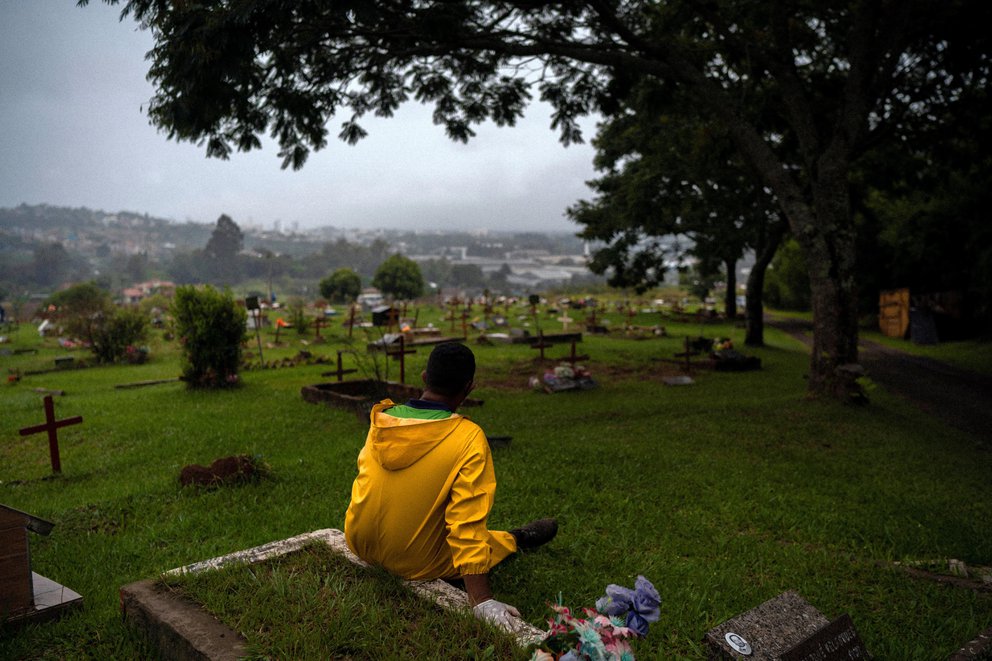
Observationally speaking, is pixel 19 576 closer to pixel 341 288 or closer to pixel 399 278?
pixel 341 288

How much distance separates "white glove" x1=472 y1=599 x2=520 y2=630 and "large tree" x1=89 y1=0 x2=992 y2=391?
685 cm

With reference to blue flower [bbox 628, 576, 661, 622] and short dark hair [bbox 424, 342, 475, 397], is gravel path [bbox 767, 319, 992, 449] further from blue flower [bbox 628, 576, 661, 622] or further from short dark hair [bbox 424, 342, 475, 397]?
blue flower [bbox 628, 576, 661, 622]

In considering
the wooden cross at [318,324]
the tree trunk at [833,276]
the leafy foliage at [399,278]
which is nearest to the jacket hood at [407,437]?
the tree trunk at [833,276]

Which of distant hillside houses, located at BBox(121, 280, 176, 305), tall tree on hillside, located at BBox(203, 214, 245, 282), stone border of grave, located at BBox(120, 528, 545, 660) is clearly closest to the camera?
stone border of grave, located at BBox(120, 528, 545, 660)

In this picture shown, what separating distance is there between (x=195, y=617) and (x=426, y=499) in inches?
45.6

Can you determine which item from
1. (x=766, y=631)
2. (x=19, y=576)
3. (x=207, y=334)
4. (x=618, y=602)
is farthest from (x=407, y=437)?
(x=207, y=334)

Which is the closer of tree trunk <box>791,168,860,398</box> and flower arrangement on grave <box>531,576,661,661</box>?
flower arrangement on grave <box>531,576,661,661</box>

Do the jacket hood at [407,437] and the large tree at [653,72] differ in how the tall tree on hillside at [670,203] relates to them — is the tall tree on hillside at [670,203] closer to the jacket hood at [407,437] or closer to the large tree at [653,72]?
the large tree at [653,72]

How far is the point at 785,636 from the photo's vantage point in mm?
2678

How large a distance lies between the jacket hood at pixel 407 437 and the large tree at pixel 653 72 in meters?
5.98

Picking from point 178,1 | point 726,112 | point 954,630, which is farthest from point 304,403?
point 954,630

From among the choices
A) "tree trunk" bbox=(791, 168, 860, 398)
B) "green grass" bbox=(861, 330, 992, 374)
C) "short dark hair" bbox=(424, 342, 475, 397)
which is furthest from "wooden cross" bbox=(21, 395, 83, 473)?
"green grass" bbox=(861, 330, 992, 374)

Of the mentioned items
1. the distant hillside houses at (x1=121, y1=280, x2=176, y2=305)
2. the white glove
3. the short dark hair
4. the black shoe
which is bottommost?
the distant hillside houses at (x1=121, y1=280, x2=176, y2=305)

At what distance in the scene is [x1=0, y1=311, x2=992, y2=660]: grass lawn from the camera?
3.67 meters
